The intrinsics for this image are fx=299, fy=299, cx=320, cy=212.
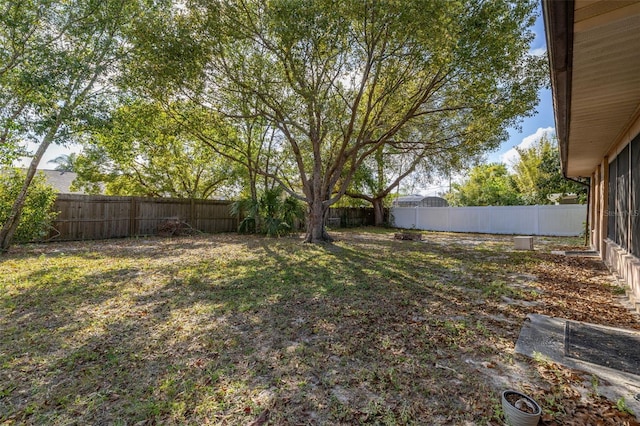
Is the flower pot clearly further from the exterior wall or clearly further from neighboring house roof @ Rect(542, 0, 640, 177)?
the exterior wall

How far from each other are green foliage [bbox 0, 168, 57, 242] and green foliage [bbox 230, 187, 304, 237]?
17.9ft

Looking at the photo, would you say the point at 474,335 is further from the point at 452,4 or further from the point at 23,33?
the point at 23,33

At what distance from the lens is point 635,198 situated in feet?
13.1

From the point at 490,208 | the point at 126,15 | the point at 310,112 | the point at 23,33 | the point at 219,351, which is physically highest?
the point at 126,15

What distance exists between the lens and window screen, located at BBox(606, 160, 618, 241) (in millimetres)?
5465

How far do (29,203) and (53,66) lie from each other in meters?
3.34

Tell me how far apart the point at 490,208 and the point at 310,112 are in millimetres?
11191

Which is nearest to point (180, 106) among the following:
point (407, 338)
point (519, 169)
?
point (407, 338)

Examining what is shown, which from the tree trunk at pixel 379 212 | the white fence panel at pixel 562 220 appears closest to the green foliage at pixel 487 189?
the white fence panel at pixel 562 220

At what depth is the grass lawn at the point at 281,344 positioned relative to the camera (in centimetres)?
176

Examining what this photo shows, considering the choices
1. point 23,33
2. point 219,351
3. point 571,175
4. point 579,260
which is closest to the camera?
point 219,351

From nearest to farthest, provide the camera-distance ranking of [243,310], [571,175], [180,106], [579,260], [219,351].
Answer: [219,351] → [243,310] → [579,260] → [180,106] → [571,175]

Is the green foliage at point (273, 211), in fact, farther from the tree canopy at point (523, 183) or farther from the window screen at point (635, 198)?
the tree canopy at point (523, 183)

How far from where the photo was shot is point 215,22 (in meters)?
6.05
